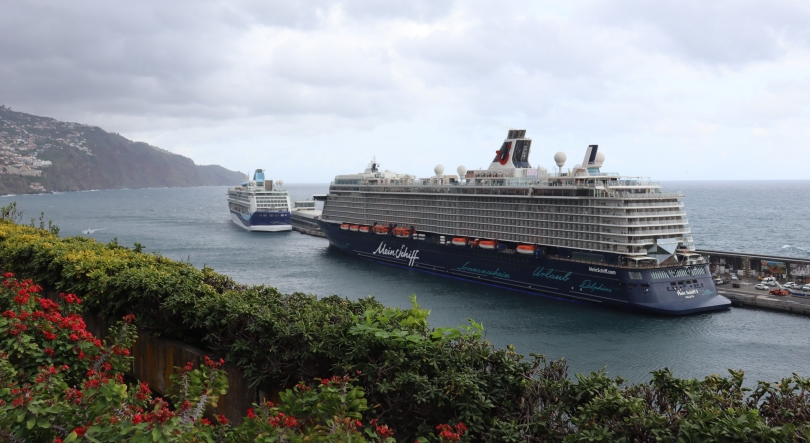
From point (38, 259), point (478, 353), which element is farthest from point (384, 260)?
point (478, 353)

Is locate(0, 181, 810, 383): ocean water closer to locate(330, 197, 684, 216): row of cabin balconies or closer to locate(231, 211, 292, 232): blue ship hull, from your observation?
locate(330, 197, 684, 216): row of cabin balconies

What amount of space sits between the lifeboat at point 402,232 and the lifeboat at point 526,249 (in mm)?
13206

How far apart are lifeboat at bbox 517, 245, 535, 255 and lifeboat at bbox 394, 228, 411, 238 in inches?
520

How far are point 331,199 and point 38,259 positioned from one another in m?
48.8

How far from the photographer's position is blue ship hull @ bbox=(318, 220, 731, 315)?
3297 centimetres

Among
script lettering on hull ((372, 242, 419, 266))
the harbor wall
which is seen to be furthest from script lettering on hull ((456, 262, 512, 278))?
the harbor wall

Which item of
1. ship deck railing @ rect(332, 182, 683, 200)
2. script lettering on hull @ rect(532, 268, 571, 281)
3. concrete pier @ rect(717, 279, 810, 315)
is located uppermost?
ship deck railing @ rect(332, 182, 683, 200)

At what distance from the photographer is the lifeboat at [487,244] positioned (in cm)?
4265

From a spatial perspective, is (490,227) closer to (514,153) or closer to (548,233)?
(548,233)

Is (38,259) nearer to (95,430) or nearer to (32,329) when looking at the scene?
(32,329)

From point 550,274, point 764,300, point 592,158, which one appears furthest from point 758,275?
point 550,274

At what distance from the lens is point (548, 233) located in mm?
39562

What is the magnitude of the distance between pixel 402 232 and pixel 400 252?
2040mm

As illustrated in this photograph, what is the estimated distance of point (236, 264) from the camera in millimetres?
52188
